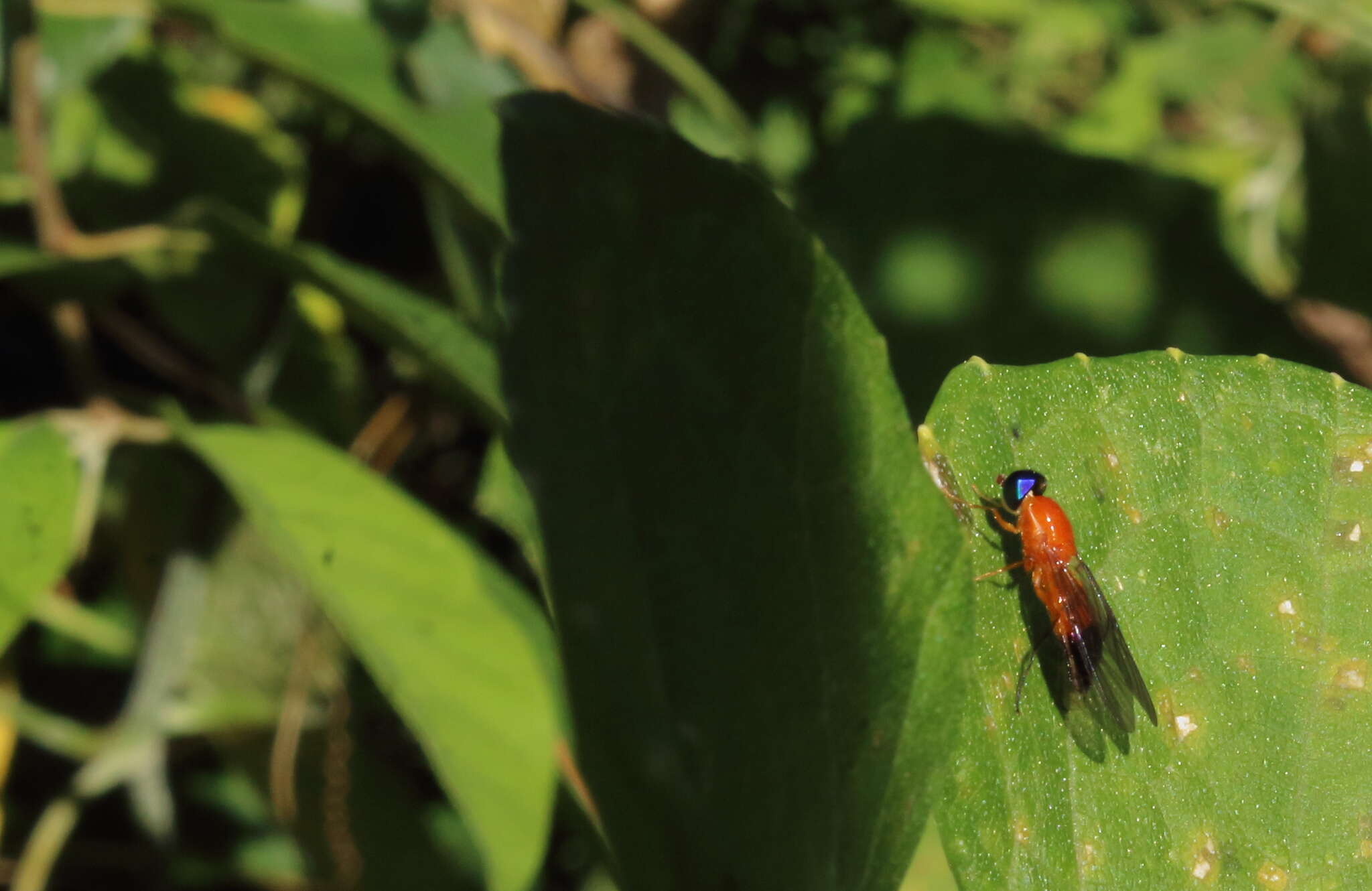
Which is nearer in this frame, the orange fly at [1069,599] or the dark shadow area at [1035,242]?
the orange fly at [1069,599]

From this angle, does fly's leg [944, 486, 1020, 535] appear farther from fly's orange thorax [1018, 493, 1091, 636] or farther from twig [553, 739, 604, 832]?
twig [553, 739, 604, 832]

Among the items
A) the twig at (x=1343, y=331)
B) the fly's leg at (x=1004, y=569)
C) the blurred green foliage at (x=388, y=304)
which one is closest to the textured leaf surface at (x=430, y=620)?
the blurred green foliage at (x=388, y=304)

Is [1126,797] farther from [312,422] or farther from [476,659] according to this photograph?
[312,422]

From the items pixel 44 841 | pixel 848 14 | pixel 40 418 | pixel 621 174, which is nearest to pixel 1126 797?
pixel 621 174

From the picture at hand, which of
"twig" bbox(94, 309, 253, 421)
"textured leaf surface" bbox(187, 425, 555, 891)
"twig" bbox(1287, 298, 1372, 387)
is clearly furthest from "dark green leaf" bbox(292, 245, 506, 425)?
"twig" bbox(1287, 298, 1372, 387)

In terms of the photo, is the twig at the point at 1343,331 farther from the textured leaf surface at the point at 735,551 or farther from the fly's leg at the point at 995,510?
the textured leaf surface at the point at 735,551
